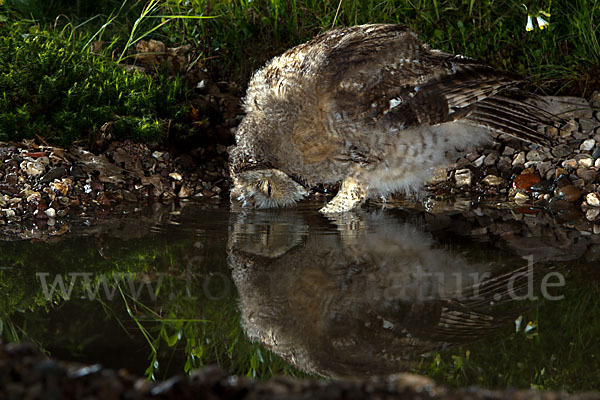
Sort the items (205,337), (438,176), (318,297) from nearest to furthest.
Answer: (205,337) → (318,297) → (438,176)

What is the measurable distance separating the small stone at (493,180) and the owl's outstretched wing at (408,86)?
1.72ft

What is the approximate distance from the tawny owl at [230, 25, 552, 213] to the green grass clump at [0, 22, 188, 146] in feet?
3.09

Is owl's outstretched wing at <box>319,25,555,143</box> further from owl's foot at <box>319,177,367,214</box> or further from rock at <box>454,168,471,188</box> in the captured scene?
rock at <box>454,168,471,188</box>

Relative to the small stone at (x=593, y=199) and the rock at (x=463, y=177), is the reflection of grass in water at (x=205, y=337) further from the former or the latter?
the small stone at (x=593, y=199)

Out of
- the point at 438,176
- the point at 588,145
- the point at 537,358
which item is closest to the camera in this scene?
the point at 537,358

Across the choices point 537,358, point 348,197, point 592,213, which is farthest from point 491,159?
point 537,358

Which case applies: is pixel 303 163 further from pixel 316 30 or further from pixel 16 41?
pixel 16 41

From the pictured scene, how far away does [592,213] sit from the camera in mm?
4555

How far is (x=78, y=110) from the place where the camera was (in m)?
5.13

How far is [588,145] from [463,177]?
0.97 m

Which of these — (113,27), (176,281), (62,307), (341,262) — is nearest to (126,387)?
(62,307)

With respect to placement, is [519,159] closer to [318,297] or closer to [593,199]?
[593,199]

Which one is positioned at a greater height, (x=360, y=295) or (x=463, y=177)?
(x=463, y=177)

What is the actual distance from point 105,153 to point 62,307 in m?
2.41
